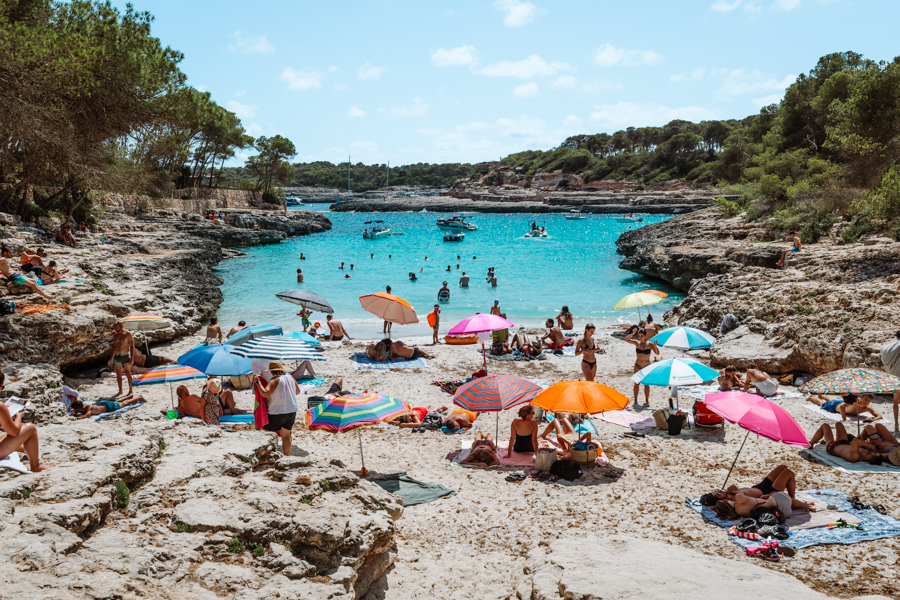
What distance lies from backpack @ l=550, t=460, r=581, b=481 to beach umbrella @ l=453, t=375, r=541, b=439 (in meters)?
1.03

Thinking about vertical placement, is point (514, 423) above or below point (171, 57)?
below

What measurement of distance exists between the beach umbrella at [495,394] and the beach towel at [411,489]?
1.36 metres

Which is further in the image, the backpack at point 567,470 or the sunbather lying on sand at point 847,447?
the sunbather lying on sand at point 847,447

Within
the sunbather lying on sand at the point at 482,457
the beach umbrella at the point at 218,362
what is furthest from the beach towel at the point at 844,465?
the beach umbrella at the point at 218,362

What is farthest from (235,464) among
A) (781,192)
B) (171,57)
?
(781,192)

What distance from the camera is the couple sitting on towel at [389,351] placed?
14852 mm

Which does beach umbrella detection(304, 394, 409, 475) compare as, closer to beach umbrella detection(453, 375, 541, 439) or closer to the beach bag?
beach umbrella detection(453, 375, 541, 439)

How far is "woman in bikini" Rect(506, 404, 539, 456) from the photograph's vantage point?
8367 mm

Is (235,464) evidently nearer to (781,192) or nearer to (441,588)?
(441,588)

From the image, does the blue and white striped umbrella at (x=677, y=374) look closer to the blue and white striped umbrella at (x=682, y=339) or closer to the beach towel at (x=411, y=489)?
the blue and white striped umbrella at (x=682, y=339)

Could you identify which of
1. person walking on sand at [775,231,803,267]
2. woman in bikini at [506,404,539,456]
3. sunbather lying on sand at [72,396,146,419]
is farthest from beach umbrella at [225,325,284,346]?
person walking on sand at [775,231,803,267]

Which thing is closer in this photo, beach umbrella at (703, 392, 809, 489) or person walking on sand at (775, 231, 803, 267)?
beach umbrella at (703, 392, 809, 489)

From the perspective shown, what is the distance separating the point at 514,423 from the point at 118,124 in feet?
53.2

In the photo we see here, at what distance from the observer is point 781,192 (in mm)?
32000
